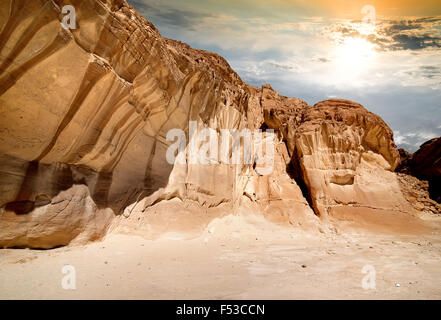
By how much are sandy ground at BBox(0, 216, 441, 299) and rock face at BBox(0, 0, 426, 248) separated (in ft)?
2.20

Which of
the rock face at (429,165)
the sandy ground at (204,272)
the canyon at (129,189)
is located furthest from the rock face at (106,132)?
the rock face at (429,165)

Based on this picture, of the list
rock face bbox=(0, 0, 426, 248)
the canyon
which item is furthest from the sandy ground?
rock face bbox=(0, 0, 426, 248)

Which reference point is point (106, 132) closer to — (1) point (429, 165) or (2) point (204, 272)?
(2) point (204, 272)

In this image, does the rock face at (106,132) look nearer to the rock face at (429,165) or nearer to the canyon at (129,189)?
the canyon at (129,189)

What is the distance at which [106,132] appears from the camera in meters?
5.53

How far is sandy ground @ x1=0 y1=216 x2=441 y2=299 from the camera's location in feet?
10.1

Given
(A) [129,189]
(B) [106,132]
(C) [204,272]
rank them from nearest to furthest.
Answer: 1. (C) [204,272]
2. (B) [106,132]
3. (A) [129,189]

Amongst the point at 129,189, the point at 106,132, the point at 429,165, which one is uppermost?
the point at 429,165

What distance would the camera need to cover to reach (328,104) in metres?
13.8

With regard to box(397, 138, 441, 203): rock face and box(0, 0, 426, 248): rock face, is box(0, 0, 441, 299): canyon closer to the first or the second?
box(0, 0, 426, 248): rock face

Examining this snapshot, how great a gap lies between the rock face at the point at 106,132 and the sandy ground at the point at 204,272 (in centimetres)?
67

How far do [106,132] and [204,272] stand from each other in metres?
3.62

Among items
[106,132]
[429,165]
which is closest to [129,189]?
[106,132]

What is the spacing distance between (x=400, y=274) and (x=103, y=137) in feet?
20.4
